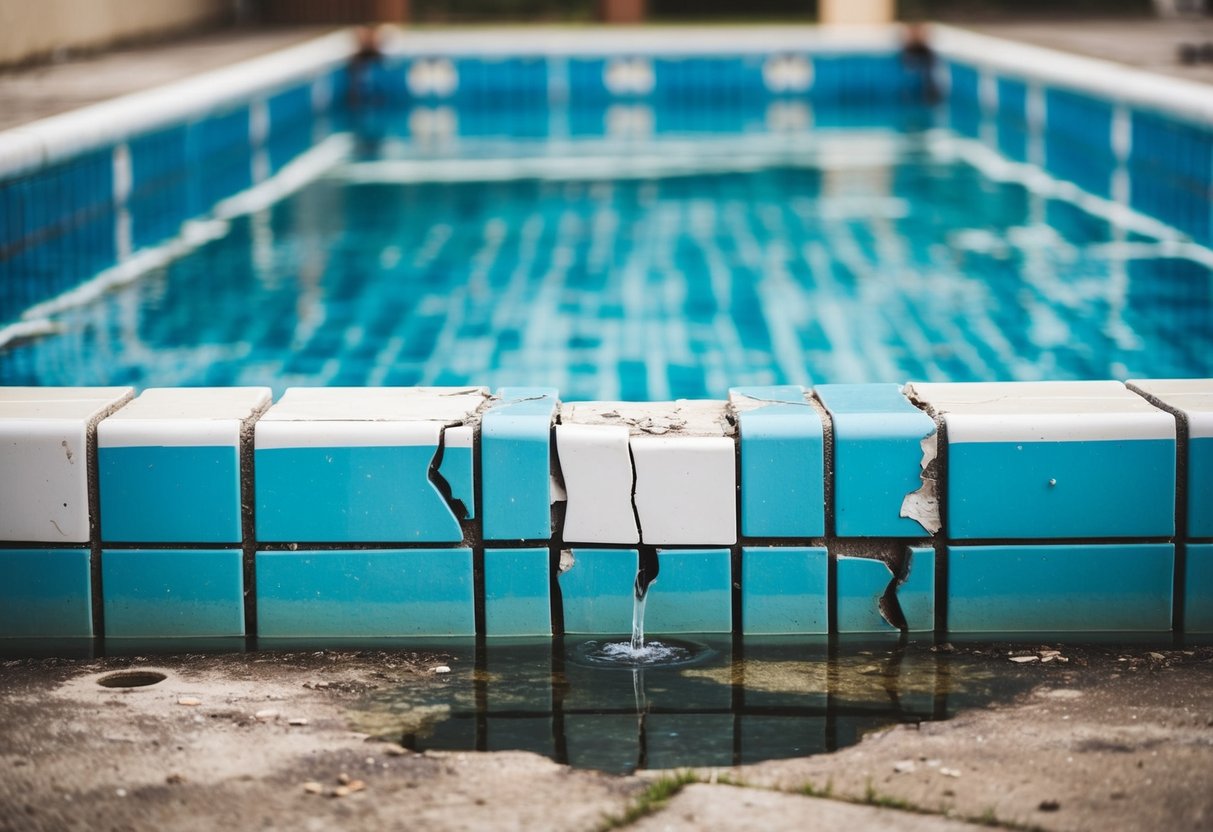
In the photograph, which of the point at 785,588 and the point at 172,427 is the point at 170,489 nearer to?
the point at 172,427

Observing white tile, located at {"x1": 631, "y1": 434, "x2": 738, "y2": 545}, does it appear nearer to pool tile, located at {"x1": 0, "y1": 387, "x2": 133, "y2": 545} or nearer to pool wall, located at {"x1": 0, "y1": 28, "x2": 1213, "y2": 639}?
pool wall, located at {"x1": 0, "y1": 28, "x2": 1213, "y2": 639}

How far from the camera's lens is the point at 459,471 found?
9.18 feet

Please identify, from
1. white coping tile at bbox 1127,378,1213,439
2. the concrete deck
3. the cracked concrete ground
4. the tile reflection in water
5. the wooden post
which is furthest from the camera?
the wooden post

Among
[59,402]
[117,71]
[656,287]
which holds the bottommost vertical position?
[656,287]

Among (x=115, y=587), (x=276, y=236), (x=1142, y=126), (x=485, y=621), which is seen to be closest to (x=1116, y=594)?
Result: (x=485, y=621)

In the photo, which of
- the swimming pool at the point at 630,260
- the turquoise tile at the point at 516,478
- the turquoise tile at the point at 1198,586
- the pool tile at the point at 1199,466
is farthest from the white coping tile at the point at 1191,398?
the swimming pool at the point at 630,260

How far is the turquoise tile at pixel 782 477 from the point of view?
2.80m

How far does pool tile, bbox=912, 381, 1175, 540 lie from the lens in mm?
2783

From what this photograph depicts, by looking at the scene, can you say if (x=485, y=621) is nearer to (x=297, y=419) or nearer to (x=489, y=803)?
(x=297, y=419)

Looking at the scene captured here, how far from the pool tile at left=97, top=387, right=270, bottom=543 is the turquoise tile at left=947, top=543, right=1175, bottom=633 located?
121 cm

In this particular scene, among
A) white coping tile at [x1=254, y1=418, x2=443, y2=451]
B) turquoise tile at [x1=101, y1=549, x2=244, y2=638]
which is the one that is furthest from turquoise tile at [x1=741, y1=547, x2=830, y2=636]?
turquoise tile at [x1=101, y1=549, x2=244, y2=638]

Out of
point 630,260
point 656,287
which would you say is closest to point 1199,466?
point 656,287

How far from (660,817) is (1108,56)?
34.2 feet

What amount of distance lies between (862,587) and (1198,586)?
21.8 inches
